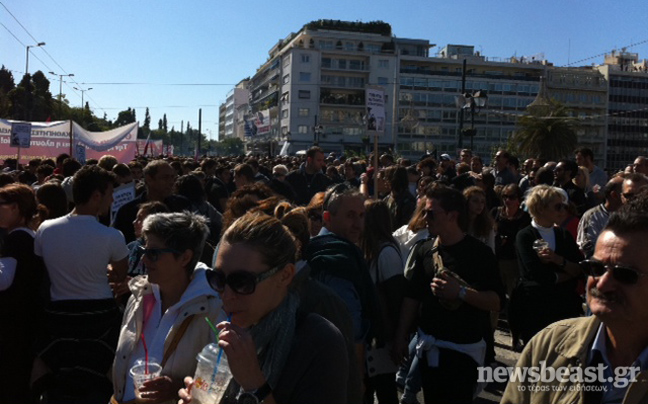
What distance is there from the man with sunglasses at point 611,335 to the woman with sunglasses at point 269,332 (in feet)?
2.53

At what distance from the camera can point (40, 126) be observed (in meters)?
18.3

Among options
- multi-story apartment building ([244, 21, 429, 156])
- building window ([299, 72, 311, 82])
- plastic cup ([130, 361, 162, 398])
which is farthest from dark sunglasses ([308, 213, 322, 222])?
building window ([299, 72, 311, 82])

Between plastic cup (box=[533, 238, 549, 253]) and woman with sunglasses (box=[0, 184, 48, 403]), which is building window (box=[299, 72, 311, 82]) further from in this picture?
woman with sunglasses (box=[0, 184, 48, 403])

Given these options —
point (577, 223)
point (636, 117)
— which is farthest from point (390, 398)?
point (636, 117)

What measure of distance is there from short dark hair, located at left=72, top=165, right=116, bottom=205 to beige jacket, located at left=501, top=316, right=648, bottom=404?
130 inches

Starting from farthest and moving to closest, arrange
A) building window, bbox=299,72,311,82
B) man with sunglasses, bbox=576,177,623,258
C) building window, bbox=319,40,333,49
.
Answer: building window, bbox=319,40,333,49, building window, bbox=299,72,311,82, man with sunglasses, bbox=576,177,623,258

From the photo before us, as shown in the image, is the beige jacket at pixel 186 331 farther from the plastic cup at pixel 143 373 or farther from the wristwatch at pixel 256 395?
the wristwatch at pixel 256 395

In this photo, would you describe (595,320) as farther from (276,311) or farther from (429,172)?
(429,172)

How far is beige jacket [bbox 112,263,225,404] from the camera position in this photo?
3121 mm

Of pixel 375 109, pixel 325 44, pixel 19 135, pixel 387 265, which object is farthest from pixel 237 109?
pixel 387 265

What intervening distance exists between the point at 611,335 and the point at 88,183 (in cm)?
370

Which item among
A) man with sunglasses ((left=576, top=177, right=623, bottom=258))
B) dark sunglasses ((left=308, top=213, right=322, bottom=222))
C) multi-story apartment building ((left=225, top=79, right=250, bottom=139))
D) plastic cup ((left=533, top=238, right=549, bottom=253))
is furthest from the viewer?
multi-story apartment building ((left=225, top=79, right=250, bottom=139))

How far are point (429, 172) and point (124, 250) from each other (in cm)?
775

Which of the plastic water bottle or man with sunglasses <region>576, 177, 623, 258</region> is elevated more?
man with sunglasses <region>576, 177, 623, 258</region>
